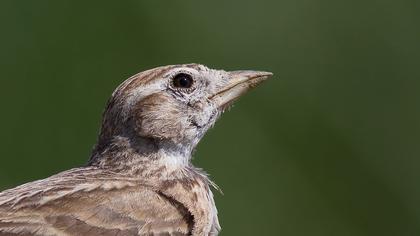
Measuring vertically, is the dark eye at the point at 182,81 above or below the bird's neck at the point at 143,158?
above

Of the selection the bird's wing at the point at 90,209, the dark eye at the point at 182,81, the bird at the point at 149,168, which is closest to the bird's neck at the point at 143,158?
the bird at the point at 149,168

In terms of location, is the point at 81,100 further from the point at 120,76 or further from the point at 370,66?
the point at 370,66

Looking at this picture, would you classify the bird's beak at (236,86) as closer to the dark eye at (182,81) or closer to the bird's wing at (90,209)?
the dark eye at (182,81)

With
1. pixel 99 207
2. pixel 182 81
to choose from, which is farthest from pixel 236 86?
pixel 99 207

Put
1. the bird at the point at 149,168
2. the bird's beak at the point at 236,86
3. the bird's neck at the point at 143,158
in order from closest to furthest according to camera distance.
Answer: the bird at the point at 149,168, the bird's neck at the point at 143,158, the bird's beak at the point at 236,86

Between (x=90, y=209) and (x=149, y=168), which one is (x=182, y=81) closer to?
(x=149, y=168)

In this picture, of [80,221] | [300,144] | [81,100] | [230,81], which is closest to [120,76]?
[81,100]

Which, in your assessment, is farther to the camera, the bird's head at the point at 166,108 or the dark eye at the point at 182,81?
the dark eye at the point at 182,81

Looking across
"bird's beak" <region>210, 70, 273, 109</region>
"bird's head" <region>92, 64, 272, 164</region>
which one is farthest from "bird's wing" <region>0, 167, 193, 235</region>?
"bird's beak" <region>210, 70, 273, 109</region>

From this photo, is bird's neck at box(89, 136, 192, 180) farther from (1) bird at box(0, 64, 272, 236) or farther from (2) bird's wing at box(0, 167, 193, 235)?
(2) bird's wing at box(0, 167, 193, 235)
